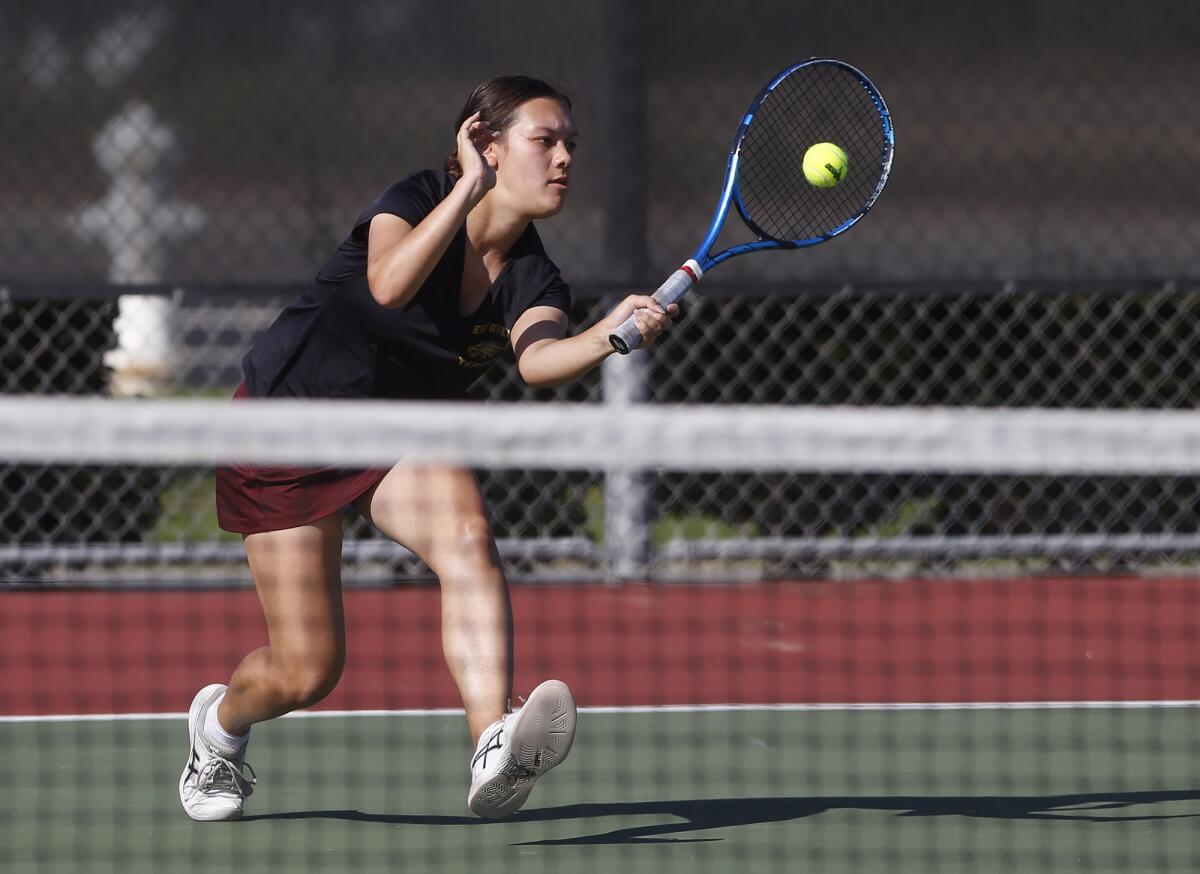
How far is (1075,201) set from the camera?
22.2 ft

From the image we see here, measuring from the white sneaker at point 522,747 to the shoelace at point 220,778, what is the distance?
644 millimetres

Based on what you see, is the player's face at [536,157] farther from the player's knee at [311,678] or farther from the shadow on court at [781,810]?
the shadow on court at [781,810]

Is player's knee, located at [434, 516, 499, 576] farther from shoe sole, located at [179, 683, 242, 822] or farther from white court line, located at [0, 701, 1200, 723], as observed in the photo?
white court line, located at [0, 701, 1200, 723]

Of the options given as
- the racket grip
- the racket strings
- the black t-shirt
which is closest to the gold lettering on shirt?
the black t-shirt

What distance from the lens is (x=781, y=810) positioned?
4.07 metres

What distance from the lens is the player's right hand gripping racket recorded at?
402cm

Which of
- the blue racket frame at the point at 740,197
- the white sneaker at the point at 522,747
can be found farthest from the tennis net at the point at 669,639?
the blue racket frame at the point at 740,197

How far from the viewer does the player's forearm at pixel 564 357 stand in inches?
139

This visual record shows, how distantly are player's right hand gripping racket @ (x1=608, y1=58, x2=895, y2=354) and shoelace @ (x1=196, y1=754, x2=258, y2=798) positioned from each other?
3.89 ft

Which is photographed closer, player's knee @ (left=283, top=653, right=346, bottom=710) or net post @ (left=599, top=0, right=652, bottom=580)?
player's knee @ (left=283, top=653, right=346, bottom=710)

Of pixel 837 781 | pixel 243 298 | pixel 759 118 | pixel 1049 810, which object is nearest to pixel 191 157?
pixel 243 298

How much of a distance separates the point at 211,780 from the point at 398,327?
96 cm

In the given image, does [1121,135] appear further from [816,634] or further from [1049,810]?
[1049,810]

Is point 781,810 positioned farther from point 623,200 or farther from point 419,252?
point 623,200
